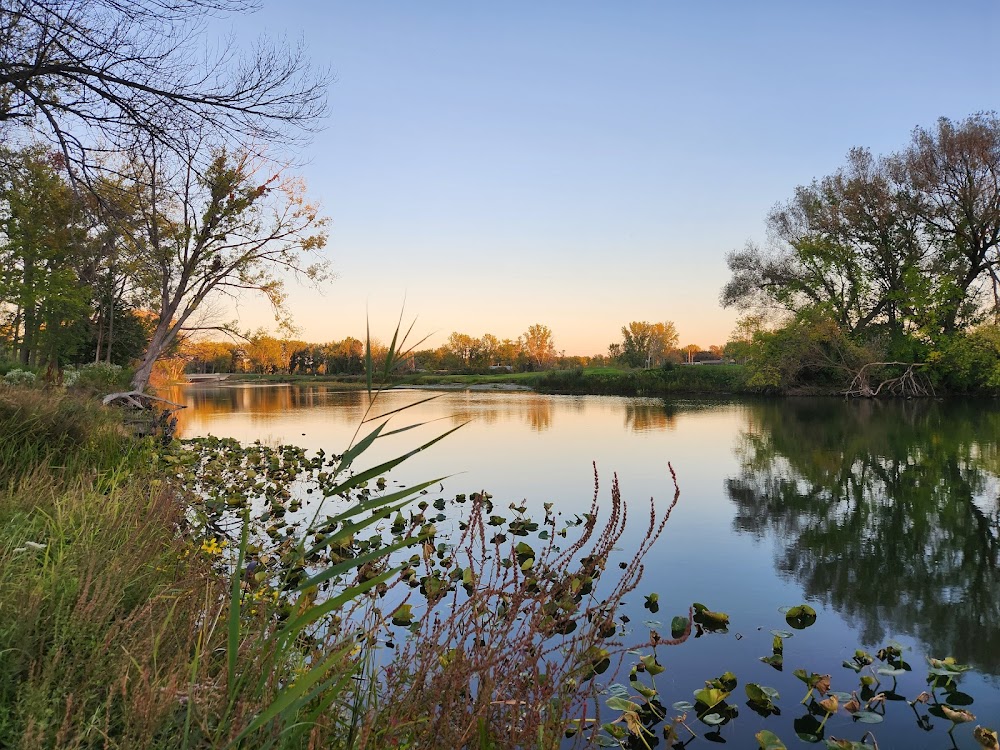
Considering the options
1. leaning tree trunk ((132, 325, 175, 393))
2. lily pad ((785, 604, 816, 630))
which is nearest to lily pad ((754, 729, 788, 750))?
lily pad ((785, 604, 816, 630))

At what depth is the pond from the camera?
394 centimetres

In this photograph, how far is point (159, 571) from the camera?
3.83 m

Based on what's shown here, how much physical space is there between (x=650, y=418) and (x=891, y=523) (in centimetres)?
1404

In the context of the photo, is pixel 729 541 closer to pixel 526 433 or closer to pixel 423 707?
pixel 423 707

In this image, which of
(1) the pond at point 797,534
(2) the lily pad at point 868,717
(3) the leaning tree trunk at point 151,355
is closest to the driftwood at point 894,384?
(1) the pond at point 797,534

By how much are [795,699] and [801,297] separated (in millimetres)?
36727

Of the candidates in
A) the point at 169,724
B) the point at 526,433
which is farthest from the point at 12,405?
the point at 526,433

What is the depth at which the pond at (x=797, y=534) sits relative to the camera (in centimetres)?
394

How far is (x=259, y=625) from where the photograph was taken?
3064 mm

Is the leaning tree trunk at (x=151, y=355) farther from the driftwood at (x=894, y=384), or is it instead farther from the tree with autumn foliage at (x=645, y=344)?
the tree with autumn foliage at (x=645, y=344)

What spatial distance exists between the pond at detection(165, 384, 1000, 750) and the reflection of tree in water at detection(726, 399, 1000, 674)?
3 cm

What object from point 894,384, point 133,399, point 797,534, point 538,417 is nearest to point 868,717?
point 797,534

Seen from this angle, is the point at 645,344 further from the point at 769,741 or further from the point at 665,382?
the point at 769,741

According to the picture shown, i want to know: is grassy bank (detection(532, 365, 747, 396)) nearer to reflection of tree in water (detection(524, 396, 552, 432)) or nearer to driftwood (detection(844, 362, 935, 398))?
driftwood (detection(844, 362, 935, 398))
